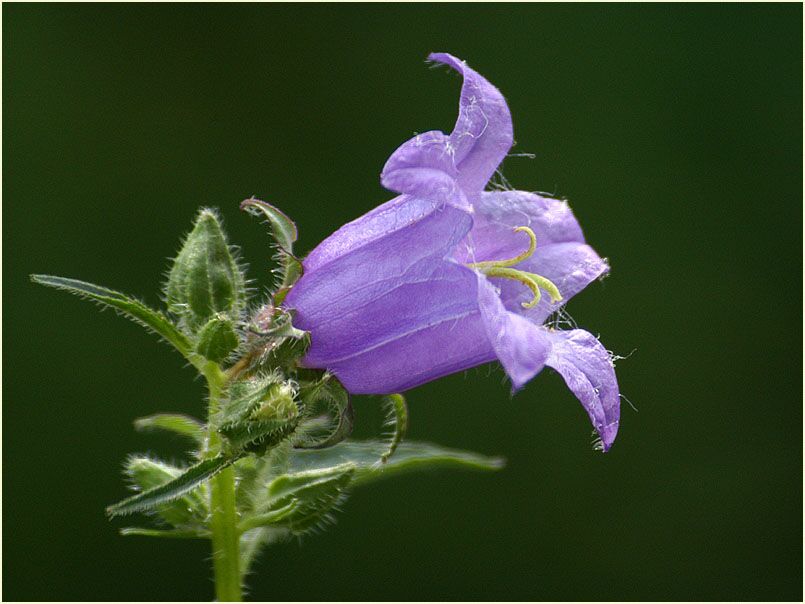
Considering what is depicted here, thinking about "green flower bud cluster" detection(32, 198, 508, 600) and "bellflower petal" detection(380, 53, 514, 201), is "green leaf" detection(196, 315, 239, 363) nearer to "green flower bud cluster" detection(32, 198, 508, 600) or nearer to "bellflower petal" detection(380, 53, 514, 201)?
"green flower bud cluster" detection(32, 198, 508, 600)

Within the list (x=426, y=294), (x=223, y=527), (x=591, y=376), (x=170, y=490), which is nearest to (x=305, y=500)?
(x=223, y=527)

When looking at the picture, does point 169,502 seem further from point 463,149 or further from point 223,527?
point 463,149

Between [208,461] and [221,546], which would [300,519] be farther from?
[208,461]

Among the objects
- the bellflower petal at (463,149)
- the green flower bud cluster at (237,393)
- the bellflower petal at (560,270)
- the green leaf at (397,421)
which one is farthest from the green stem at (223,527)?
the bellflower petal at (560,270)

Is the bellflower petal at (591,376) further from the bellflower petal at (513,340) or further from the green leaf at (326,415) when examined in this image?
the green leaf at (326,415)

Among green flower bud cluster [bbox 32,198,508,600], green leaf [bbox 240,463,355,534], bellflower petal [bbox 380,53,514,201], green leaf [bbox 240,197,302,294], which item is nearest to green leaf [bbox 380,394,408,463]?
green flower bud cluster [bbox 32,198,508,600]

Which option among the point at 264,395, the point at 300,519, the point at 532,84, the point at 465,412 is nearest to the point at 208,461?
the point at 264,395
